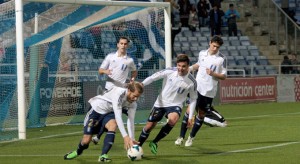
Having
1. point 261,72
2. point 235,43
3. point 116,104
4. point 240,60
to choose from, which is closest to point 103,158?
point 116,104

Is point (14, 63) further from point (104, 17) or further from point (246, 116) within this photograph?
point (246, 116)

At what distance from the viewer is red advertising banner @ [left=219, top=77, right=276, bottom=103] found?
106ft

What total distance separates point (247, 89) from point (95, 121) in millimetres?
20569

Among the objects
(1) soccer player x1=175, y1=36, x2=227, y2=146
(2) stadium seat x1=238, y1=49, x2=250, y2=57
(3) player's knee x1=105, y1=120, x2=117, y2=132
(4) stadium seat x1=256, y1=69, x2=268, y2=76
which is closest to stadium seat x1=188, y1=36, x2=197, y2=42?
(2) stadium seat x1=238, y1=49, x2=250, y2=57

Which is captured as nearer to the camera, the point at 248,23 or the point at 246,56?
the point at 246,56

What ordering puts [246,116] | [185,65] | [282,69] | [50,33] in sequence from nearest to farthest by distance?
[185,65], [50,33], [246,116], [282,69]

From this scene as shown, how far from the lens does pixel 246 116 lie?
25781mm

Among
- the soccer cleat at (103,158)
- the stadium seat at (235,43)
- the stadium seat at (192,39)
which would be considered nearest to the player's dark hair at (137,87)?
the soccer cleat at (103,158)

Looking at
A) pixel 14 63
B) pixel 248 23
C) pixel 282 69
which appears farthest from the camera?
pixel 248 23

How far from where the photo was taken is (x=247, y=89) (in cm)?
3322

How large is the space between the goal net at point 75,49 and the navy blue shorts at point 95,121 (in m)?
8.29

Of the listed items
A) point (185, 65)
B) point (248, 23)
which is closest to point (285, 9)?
point (248, 23)

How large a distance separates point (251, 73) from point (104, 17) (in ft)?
40.9

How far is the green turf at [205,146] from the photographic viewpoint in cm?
1389
